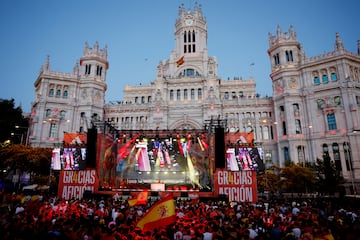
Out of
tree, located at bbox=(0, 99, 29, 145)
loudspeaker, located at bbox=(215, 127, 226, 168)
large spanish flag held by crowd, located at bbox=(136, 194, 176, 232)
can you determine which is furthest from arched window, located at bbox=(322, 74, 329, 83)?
tree, located at bbox=(0, 99, 29, 145)

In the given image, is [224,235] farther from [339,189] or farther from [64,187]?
[339,189]

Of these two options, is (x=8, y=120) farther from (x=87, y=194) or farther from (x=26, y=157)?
(x=87, y=194)

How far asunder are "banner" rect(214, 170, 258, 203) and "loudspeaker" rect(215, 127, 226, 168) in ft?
2.58

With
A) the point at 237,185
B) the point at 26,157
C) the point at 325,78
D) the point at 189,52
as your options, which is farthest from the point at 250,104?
the point at 26,157

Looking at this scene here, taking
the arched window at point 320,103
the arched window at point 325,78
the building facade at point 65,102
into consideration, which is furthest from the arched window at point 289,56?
the building facade at point 65,102

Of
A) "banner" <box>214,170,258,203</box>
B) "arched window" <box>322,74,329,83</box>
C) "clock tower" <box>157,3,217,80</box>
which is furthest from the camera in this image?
"clock tower" <box>157,3,217,80</box>

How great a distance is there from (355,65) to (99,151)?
50.1 meters

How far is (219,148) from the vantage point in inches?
Answer: 944

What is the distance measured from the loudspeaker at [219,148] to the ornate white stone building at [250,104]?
20.0 m

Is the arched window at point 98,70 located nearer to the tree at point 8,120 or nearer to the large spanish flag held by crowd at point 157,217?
the tree at point 8,120

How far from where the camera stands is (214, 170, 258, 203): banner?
22.9 meters

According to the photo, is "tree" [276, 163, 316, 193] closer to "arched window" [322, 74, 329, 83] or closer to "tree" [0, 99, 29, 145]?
"arched window" [322, 74, 329, 83]

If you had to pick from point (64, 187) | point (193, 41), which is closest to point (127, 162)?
point (64, 187)

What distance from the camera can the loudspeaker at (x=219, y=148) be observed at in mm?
23733
